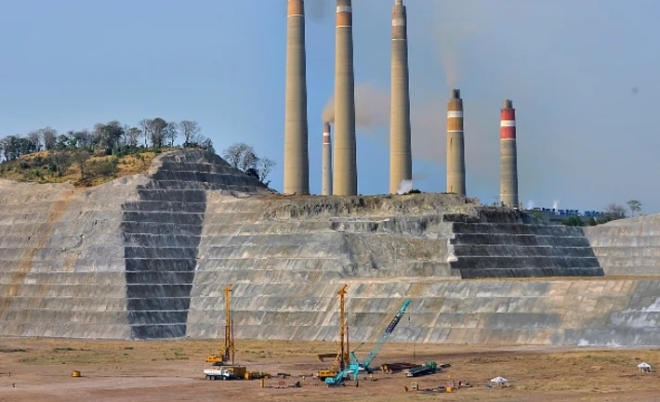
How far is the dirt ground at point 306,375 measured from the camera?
61188mm

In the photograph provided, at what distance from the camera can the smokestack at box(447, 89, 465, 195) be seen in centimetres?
16688

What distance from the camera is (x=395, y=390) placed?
63.6 metres

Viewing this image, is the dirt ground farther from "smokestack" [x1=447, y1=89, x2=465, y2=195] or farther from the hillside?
"smokestack" [x1=447, y1=89, x2=465, y2=195]

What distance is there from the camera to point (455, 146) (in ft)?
550

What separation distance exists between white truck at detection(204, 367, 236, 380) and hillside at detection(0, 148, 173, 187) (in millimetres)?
52237

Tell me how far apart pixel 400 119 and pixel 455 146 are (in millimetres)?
24056

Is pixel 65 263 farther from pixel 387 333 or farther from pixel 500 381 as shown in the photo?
pixel 500 381

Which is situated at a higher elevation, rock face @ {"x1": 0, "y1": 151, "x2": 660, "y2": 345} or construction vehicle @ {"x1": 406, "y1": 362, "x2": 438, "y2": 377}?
rock face @ {"x1": 0, "y1": 151, "x2": 660, "y2": 345}

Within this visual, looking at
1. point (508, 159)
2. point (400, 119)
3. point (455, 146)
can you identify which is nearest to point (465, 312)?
point (400, 119)

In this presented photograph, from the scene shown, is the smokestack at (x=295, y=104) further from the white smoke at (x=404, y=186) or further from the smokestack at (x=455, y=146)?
the smokestack at (x=455, y=146)

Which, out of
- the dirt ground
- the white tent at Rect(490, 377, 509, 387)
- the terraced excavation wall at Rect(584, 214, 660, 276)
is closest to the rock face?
the dirt ground

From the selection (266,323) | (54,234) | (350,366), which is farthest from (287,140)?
(350,366)

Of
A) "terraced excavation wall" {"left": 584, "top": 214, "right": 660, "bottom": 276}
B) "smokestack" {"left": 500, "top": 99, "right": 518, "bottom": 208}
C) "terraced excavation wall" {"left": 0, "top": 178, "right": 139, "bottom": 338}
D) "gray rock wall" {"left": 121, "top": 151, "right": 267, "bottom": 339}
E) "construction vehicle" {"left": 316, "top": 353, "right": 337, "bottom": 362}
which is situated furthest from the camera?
"smokestack" {"left": 500, "top": 99, "right": 518, "bottom": 208}

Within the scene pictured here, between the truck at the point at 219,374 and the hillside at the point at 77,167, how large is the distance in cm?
5225
